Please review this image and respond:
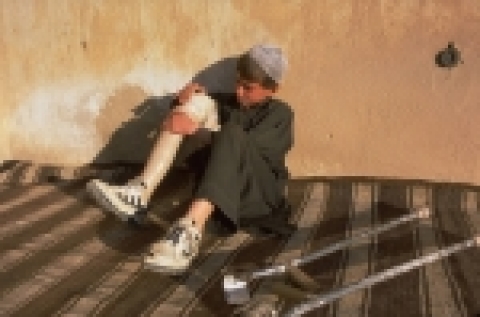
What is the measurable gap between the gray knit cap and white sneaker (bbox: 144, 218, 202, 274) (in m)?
0.73

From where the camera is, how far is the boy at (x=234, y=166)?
2287 millimetres

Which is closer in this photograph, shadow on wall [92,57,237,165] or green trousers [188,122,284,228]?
green trousers [188,122,284,228]

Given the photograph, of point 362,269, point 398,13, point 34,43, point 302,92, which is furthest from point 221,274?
point 34,43

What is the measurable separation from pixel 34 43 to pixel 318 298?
218 cm

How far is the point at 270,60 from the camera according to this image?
2.64m

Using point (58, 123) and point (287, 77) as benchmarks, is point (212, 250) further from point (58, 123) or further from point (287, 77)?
point (58, 123)

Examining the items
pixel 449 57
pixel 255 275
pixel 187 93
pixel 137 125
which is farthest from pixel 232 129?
pixel 449 57

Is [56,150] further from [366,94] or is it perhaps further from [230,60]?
[366,94]

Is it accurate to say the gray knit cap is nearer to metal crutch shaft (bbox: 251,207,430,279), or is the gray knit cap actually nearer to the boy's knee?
the boy's knee

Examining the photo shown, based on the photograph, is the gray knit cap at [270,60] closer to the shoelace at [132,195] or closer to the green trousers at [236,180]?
the green trousers at [236,180]

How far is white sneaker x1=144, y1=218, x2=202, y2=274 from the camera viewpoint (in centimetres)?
220

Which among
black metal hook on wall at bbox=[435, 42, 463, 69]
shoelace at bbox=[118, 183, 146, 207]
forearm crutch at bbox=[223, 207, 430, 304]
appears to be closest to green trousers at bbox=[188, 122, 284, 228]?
shoelace at bbox=[118, 183, 146, 207]

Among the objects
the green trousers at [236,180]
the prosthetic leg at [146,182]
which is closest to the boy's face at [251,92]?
the prosthetic leg at [146,182]

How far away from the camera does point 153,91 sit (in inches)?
129
